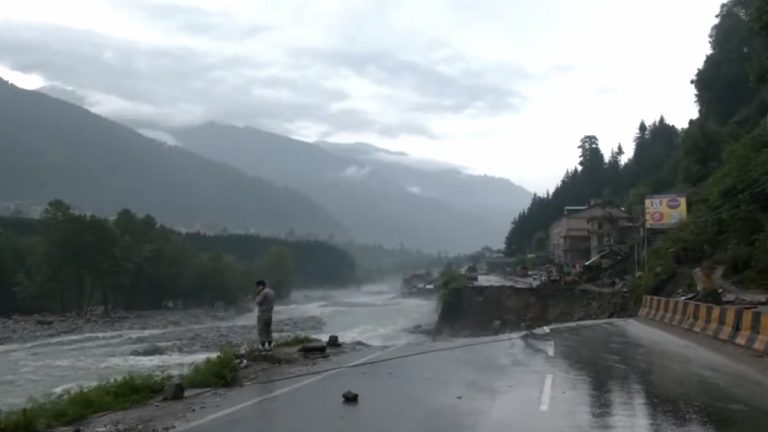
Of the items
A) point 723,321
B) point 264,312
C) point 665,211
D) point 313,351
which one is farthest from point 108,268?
point 723,321

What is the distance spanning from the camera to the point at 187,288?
100 meters

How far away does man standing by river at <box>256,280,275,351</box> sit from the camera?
1847 centimetres

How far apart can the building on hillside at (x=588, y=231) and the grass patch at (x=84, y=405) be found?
258ft

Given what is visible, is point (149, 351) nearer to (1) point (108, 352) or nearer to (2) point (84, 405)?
(1) point (108, 352)

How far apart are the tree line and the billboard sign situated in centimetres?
5447

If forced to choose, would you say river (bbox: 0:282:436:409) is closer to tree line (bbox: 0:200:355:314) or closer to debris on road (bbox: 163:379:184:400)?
debris on road (bbox: 163:379:184:400)

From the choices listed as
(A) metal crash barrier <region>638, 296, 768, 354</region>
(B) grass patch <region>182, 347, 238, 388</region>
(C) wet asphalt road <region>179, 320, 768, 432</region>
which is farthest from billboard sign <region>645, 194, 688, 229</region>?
(B) grass patch <region>182, 347, 238, 388</region>

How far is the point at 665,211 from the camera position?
175 feet

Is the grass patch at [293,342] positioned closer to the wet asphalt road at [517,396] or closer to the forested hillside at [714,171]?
the wet asphalt road at [517,396]

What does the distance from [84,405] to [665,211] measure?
155 ft

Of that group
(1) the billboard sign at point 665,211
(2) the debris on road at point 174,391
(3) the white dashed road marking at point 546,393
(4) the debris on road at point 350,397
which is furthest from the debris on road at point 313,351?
(1) the billboard sign at point 665,211

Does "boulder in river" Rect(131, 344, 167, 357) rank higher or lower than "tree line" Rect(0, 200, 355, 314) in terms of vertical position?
lower

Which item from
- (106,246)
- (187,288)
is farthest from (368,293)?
(106,246)

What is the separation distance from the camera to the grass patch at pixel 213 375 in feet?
45.1
